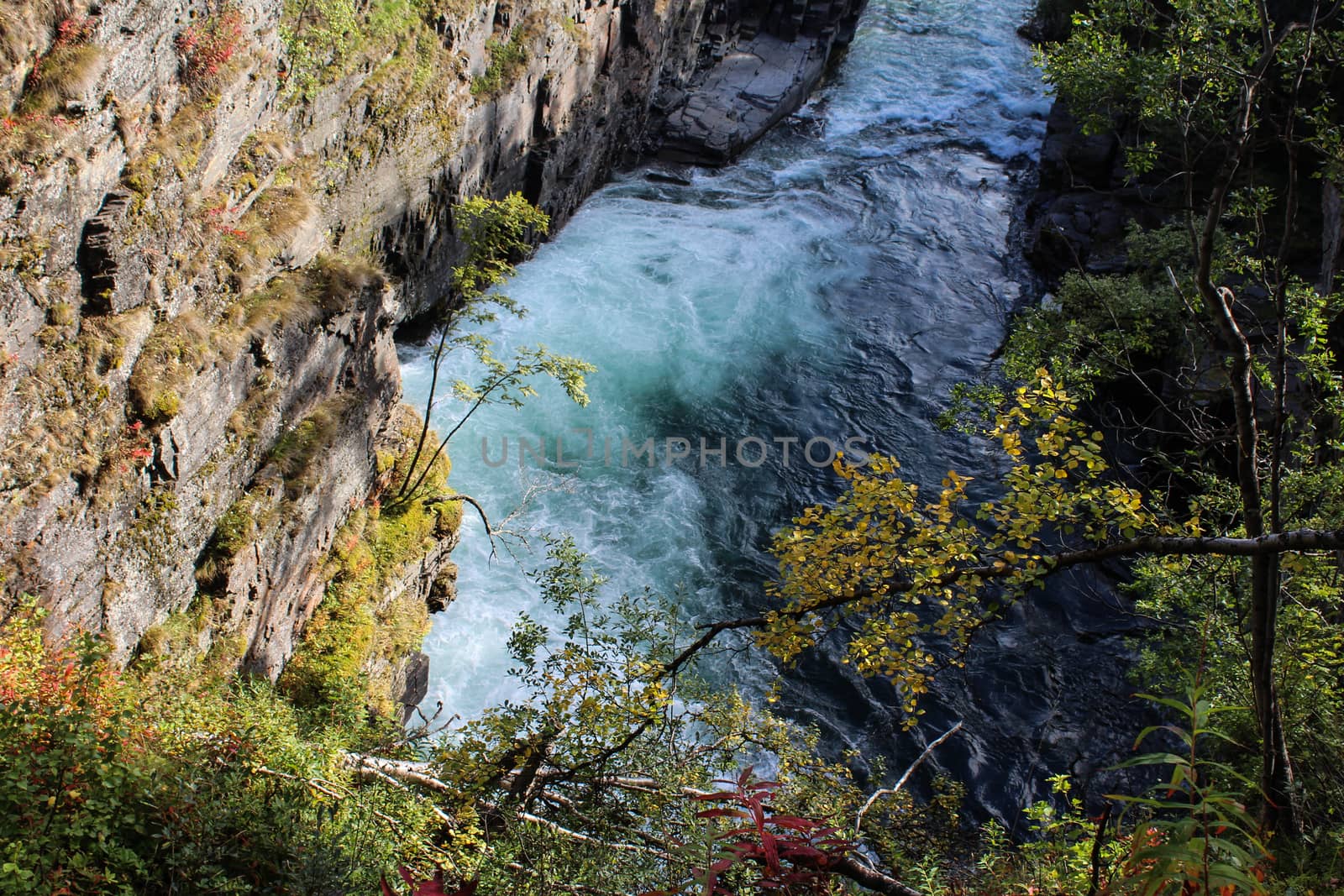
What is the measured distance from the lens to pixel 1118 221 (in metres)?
22.1

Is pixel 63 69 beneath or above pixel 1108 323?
above

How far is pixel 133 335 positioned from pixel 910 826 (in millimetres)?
8910

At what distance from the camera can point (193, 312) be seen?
9.50 meters

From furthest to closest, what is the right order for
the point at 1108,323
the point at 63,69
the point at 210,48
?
the point at 1108,323 < the point at 210,48 < the point at 63,69

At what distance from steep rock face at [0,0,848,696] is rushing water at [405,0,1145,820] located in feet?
11.6

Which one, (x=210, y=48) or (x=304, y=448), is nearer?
(x=210, y=48)

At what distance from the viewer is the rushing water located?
1346 centimetres

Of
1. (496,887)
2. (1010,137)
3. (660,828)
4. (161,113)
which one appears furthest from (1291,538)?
(1010,137)

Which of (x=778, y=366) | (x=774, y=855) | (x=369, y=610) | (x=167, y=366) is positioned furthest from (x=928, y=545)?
(x=778, y=366)

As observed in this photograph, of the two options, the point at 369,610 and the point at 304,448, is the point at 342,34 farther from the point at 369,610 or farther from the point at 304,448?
the point at 369,610

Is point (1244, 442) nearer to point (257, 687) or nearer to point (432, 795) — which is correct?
point (432, 795)

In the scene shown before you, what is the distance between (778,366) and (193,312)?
13071 millimetres

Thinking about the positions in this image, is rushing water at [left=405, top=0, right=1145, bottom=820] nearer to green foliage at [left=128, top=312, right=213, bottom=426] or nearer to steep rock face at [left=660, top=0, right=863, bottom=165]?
steep rock face at [left=660, top=0, right=863, bottom=165]

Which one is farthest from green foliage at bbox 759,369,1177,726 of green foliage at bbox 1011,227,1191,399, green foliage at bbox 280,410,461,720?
green foliage at bbox 1011,227,1191,399
